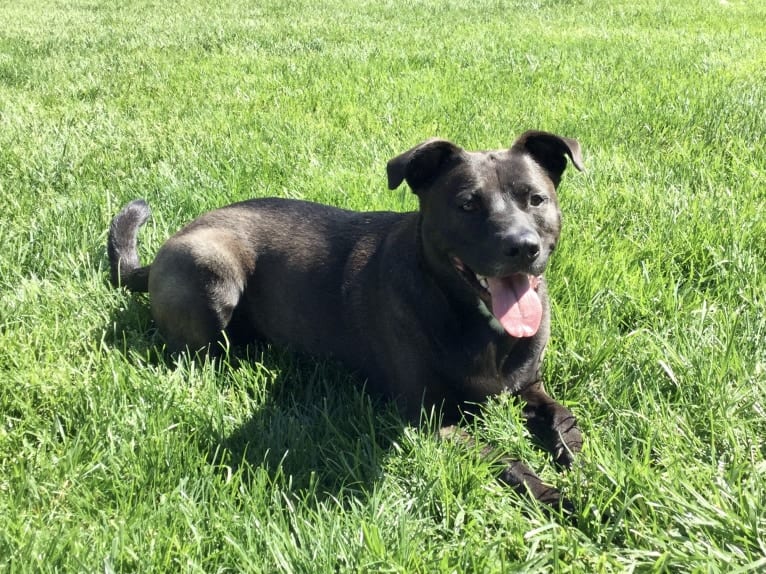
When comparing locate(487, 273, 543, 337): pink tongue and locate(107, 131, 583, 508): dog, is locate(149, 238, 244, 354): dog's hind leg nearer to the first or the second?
locate(107, 131, 583, 508): dog

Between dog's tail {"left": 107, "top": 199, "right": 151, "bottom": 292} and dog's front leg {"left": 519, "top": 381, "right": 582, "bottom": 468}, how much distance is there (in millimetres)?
2031

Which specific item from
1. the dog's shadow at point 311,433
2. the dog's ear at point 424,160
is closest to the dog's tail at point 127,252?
the dog's shadow at point 311,433

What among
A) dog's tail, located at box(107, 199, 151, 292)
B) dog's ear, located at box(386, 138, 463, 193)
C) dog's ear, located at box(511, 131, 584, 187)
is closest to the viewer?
dog's ear, located at box(386, 138, 463, 193)

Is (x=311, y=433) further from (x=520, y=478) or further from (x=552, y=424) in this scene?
(x=552, y=424)

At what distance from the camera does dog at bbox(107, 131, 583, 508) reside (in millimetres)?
2523

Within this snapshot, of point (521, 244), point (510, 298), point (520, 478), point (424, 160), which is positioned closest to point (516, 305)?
point (510, 298)

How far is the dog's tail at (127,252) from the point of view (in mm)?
3463

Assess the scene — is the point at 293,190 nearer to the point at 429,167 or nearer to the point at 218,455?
the point at 429,167

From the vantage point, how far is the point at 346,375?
302 cm

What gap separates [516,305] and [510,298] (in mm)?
35

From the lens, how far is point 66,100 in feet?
22.1

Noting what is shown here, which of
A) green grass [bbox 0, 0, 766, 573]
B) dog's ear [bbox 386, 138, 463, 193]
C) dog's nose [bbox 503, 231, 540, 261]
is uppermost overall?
dog's ear [bbox 386, 138, 463, 193]

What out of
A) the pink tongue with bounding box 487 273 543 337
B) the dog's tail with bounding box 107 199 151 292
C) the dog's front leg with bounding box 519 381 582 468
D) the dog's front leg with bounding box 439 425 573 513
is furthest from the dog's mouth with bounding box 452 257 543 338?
the dog's tail with bounding box 107 199 151 292

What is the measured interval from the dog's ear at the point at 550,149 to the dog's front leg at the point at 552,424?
3.13 feet
